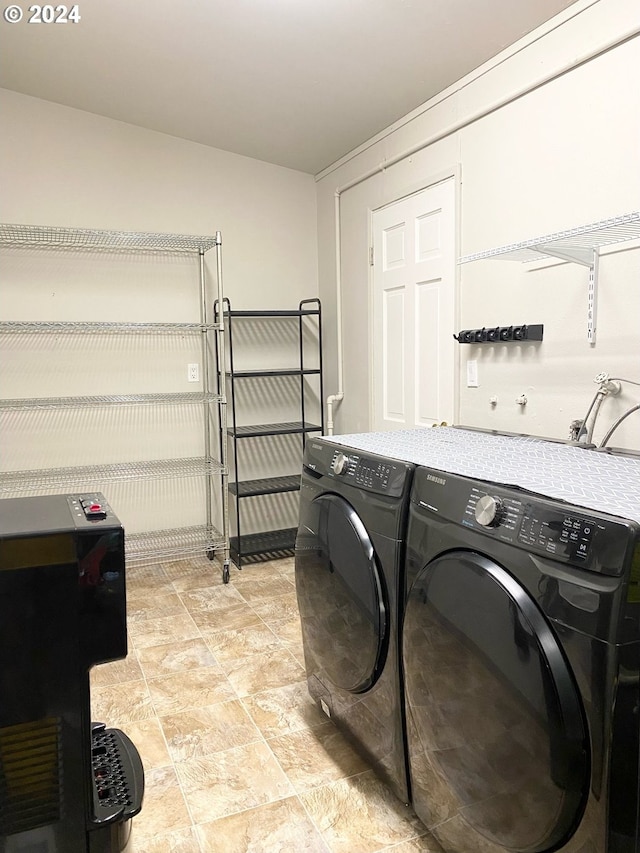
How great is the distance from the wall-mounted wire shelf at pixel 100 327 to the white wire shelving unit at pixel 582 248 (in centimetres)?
178

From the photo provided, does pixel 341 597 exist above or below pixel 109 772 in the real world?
above

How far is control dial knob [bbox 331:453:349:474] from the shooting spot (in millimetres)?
1755

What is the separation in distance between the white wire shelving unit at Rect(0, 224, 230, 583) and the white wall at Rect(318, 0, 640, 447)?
1.37 metres

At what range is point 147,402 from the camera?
3.58 meters

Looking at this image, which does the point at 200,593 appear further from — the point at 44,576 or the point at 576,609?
the point at 576,609

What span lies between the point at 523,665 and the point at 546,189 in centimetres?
171

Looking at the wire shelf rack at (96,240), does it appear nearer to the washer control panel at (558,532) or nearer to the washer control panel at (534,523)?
the washer control panel at (534,523)

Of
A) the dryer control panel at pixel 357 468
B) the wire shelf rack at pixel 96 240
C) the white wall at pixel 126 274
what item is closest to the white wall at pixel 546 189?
the dryer control panel at pixel 357 468

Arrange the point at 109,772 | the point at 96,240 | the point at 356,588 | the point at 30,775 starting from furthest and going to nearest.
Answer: the point at 96,240 < the point at 356,588 < the point at 109,772 < the point at 30,775

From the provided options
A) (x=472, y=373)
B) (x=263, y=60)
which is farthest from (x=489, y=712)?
(x=263, y=60)

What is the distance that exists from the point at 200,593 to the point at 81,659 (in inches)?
83.5

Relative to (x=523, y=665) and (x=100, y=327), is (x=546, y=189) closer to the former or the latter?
(x=523, y=665)

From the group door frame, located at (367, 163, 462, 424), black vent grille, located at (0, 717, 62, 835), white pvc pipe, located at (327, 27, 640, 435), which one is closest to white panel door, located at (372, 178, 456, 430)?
door frame, located at (367, 163, 462, 424)

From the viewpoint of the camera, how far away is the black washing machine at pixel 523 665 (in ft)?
3.18
